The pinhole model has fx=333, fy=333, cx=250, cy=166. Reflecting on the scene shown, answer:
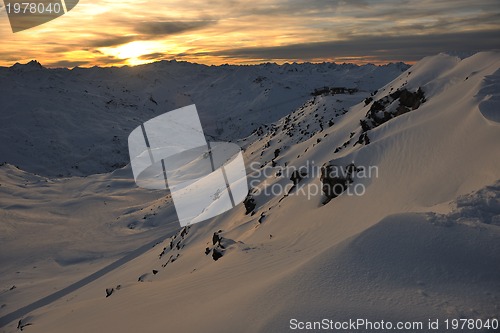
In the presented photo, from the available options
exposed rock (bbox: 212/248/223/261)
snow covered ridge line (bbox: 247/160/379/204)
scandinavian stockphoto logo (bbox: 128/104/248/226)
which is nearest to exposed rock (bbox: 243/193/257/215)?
snow covered ridge line (bbox: 247/160/379/204)

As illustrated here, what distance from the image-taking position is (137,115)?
8512 centimetres

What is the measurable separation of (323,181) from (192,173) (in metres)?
22.1

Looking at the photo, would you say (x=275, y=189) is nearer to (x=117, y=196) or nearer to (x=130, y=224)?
(x=130, y=224)

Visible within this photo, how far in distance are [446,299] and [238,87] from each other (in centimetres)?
13196

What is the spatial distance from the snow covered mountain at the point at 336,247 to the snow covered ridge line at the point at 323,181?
0.19ft

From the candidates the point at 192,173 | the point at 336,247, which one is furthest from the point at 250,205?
the point at 192,173

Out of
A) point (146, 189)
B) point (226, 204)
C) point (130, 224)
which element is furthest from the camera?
point (146, 189)

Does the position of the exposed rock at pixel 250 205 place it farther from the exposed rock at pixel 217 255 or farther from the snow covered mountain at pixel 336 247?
the exposed rock at pixel 217 255

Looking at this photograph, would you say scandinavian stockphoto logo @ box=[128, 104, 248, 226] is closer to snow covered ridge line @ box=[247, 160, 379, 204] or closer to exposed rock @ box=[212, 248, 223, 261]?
snow covered ridge line @ box=[247, 160, 379, 204]

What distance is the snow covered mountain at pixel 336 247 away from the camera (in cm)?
428

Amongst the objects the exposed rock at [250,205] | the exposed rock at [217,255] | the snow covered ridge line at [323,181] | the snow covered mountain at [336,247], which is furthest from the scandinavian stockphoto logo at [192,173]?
the exposed rock at [217,255]

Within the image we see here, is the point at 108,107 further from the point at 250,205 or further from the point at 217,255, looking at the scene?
the point at 217,255

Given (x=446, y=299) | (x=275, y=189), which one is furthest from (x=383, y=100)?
(x=446, y=299)

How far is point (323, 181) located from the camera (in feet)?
34.3
